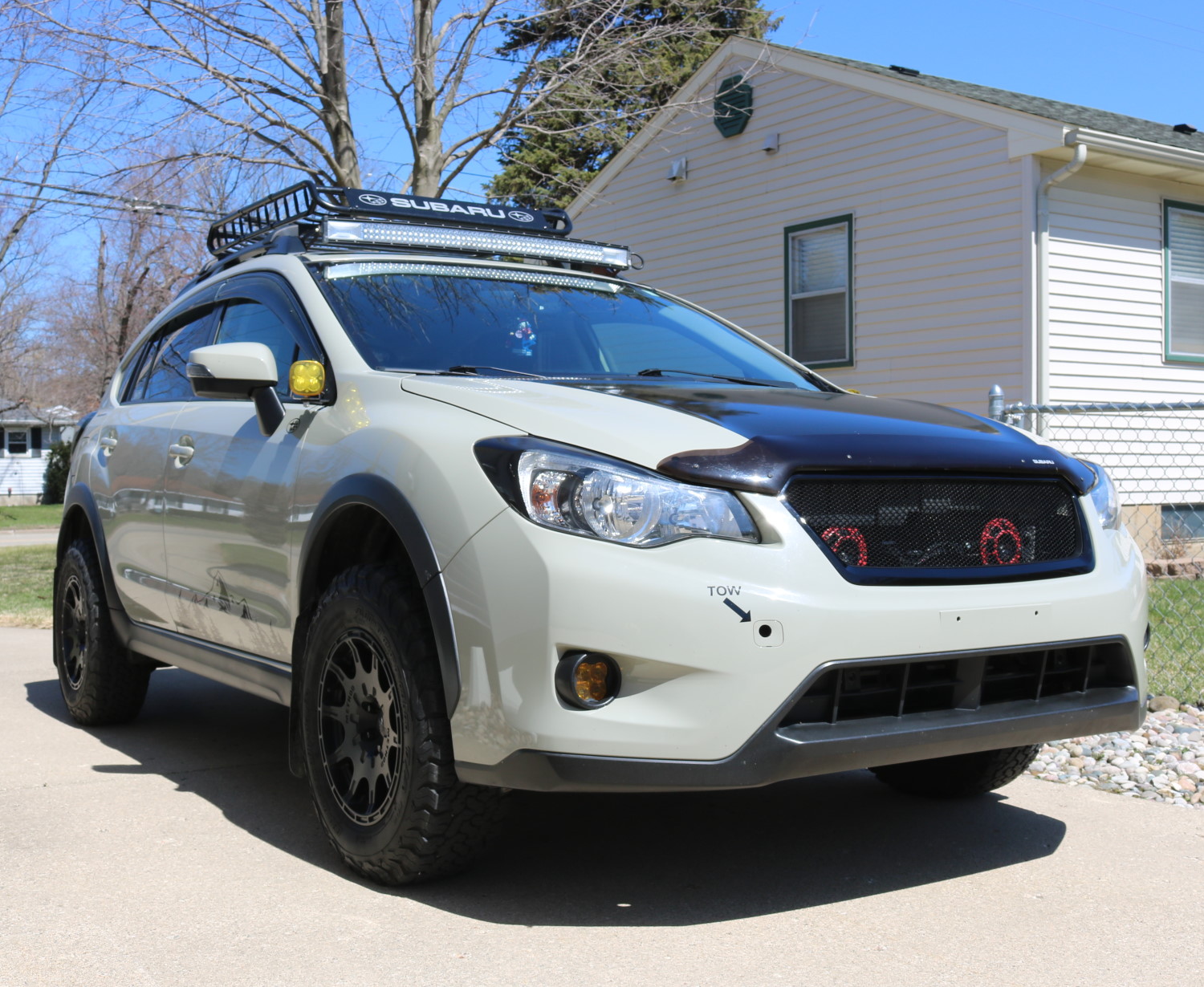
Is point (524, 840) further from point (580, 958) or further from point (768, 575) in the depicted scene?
point (768, 575)

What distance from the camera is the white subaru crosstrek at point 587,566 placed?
304 cm

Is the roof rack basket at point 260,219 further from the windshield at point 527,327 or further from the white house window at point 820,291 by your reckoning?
the white house window at point 820,291

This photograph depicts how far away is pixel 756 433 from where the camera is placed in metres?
3.30

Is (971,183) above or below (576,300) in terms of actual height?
above

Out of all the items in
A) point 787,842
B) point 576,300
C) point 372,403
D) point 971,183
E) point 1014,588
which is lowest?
point 787,842

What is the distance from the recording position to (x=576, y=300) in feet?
15.7

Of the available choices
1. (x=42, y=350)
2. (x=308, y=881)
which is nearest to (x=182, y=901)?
(x=308, y=881)

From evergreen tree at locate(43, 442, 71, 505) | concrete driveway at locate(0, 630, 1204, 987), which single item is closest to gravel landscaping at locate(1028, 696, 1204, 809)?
concrete driveway at locate(0, 630, 1204, 987)

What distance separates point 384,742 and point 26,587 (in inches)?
410

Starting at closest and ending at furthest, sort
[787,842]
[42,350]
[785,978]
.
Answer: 1. [785,978]
2. [787,842]
3. [42,350]

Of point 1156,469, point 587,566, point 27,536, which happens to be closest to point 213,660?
point 587,566

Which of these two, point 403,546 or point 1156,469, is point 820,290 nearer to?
point 1156,469

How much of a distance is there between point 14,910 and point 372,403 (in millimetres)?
1621

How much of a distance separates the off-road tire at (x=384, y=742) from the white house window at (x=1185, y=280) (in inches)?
439
